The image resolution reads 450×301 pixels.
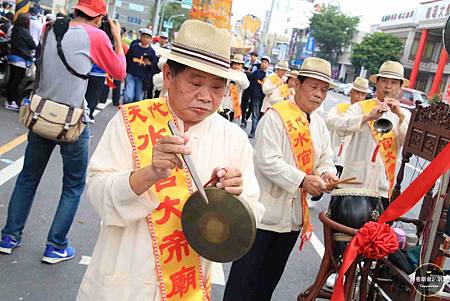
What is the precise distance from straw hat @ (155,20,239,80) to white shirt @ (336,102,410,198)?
2488mm

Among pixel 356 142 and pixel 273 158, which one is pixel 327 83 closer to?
pixel 273 158

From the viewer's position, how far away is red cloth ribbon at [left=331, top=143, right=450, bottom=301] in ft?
7.17

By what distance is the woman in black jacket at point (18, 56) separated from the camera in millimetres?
8492

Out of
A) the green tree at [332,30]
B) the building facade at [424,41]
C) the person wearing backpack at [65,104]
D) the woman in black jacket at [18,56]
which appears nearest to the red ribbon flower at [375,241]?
the person wearing backpack at [65,104]

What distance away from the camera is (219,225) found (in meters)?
1.61

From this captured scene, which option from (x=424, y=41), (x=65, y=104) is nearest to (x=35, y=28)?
(x=65, y=104)

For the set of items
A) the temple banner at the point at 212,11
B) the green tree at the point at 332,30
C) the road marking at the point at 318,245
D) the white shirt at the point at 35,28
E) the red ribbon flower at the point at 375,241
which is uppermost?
the green tree at the point at 332,30

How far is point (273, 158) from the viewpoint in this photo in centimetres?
286

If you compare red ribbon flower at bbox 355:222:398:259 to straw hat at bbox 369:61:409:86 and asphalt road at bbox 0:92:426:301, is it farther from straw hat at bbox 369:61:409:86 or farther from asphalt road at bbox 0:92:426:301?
straw hat at bbox 369:61:409:86

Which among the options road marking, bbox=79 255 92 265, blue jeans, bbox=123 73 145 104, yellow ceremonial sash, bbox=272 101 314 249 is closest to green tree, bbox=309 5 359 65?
blue jeans, bbox=123 73 145 104

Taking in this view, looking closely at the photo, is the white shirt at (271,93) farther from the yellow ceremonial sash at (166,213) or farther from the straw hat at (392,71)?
the yellow ceremonial sash at (166,213)

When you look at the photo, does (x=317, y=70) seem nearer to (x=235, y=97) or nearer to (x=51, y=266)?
(x=51, y=266)

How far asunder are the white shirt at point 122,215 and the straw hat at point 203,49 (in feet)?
0.80

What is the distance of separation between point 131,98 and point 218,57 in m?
8.28
